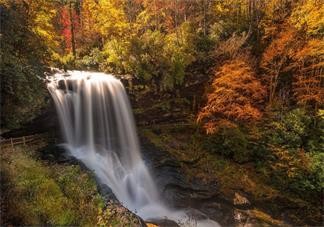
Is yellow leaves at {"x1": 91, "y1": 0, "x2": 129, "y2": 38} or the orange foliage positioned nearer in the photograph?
the orange foliage

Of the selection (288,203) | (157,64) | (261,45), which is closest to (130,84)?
(157,64)

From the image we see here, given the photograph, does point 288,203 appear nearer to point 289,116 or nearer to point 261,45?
point 289,116

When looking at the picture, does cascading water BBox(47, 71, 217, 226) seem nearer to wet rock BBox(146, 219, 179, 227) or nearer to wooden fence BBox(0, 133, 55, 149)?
wet rock BBox(146, 219, 179, 227)

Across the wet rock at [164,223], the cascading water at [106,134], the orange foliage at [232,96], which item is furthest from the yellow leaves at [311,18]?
the wet rock at [164,223]

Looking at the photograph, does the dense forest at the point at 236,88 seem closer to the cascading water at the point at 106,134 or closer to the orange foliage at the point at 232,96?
the orange foliage at the point at 232,96

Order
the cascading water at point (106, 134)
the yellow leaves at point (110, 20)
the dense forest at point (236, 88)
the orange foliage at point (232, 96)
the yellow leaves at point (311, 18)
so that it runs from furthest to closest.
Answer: the yellow leaves at point (110, 20), the yellow leaves at point (311, 18), the dense forest at point (236, 88), the orange foliage at point (232, 96), the cascading water at point (106, 134)

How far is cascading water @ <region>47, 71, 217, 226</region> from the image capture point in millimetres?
12227

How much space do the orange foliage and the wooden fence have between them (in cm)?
794

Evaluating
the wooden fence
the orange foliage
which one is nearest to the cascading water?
the wooden fence

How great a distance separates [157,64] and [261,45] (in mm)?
6886

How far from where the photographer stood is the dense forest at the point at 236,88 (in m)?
13.7

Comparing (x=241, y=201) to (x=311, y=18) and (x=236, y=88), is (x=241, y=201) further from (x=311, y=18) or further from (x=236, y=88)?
(x=311, y=18)

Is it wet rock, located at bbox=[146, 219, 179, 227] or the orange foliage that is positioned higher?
the orange foliage

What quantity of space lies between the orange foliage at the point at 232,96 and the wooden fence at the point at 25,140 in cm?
794
